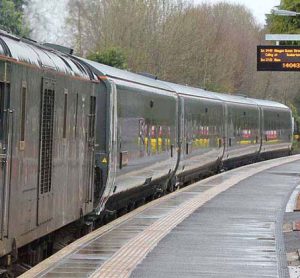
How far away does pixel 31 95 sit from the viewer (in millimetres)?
8672

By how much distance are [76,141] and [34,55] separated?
8.60 feet

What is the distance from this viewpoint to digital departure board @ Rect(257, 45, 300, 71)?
77.5 feet

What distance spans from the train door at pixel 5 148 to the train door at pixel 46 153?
139 centimetres

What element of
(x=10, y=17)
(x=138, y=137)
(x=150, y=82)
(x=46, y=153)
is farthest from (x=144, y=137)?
(x=10, y=17)

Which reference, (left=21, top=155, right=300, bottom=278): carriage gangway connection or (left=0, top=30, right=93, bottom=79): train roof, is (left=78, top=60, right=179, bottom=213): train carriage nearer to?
(left=21, top=155, right=300, bottom=278): carriage gangway connection

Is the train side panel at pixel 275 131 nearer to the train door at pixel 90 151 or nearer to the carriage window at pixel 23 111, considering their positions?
the train door at pixel 90 151

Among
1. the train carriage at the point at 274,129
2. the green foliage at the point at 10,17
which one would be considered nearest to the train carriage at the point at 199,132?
the train carriage at the point at 274,129

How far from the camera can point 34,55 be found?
9.02 m

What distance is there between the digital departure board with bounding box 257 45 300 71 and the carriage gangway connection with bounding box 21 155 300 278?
4586 mm

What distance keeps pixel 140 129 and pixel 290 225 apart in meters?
3.76

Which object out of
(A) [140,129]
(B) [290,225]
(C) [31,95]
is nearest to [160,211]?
(A) [140,129]

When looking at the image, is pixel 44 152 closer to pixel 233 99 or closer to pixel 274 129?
pixel 233 99

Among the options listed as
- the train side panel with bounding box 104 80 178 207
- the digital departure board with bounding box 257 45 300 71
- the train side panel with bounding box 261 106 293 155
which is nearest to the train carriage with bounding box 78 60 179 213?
the train side panel with bounding box 104 80 178 207

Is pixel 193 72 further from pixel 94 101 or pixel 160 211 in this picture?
pixel 94 101
